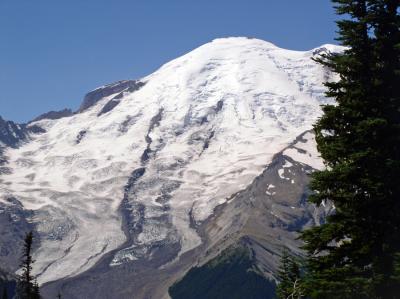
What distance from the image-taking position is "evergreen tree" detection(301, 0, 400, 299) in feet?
94.6

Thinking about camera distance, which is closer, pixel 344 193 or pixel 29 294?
pixel 344 193

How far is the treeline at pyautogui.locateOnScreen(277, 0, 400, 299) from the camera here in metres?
28.8

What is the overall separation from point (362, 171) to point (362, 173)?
7cm

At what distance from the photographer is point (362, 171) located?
96.8 feet

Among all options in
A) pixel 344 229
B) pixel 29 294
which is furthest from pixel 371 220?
pixel 29 294

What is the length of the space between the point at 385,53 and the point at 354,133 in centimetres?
363

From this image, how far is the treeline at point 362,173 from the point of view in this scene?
2881 cm

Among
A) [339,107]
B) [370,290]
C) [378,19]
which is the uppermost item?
[378,19]

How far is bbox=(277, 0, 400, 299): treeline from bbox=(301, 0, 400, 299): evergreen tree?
0.03 metres

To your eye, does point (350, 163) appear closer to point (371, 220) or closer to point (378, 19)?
point (371, 220)

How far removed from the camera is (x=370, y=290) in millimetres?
28312

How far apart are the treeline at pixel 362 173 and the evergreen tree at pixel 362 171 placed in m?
0.03

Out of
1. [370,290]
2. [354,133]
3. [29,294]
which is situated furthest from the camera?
[29,294]

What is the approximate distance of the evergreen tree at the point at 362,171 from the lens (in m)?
28.8
